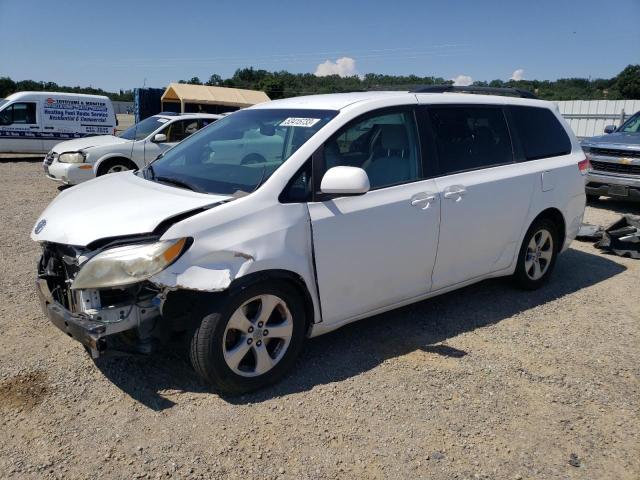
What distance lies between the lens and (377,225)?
143 inches

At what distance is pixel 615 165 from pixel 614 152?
24 centimetres

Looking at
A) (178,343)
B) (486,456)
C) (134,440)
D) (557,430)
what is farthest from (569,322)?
(134,440)

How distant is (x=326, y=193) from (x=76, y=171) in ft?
27.1

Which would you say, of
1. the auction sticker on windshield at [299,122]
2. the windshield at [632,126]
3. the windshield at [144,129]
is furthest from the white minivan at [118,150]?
the windshield at [632,126]

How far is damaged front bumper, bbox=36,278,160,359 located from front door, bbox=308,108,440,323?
1.07 m

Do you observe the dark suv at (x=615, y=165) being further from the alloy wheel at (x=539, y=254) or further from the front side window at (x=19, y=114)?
the front side window at (x=19, y=114)

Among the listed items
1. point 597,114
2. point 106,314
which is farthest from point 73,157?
point 597,114

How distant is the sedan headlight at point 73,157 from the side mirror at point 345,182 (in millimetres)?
8386

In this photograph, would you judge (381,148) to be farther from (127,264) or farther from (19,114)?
(19,114)

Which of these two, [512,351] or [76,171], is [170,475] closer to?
[512,351]

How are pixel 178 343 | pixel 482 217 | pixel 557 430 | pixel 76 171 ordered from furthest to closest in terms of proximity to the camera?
pixel 76 171 → pixel 482 217 → pixel 178 343 → pixel 557 430

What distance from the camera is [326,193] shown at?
340cm

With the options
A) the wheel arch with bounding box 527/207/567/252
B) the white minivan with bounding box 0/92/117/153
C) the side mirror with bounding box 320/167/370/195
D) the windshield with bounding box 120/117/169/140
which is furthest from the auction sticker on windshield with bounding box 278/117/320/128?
the white minivan with bounding box 0/92/117/153

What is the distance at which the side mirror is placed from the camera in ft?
10.7
